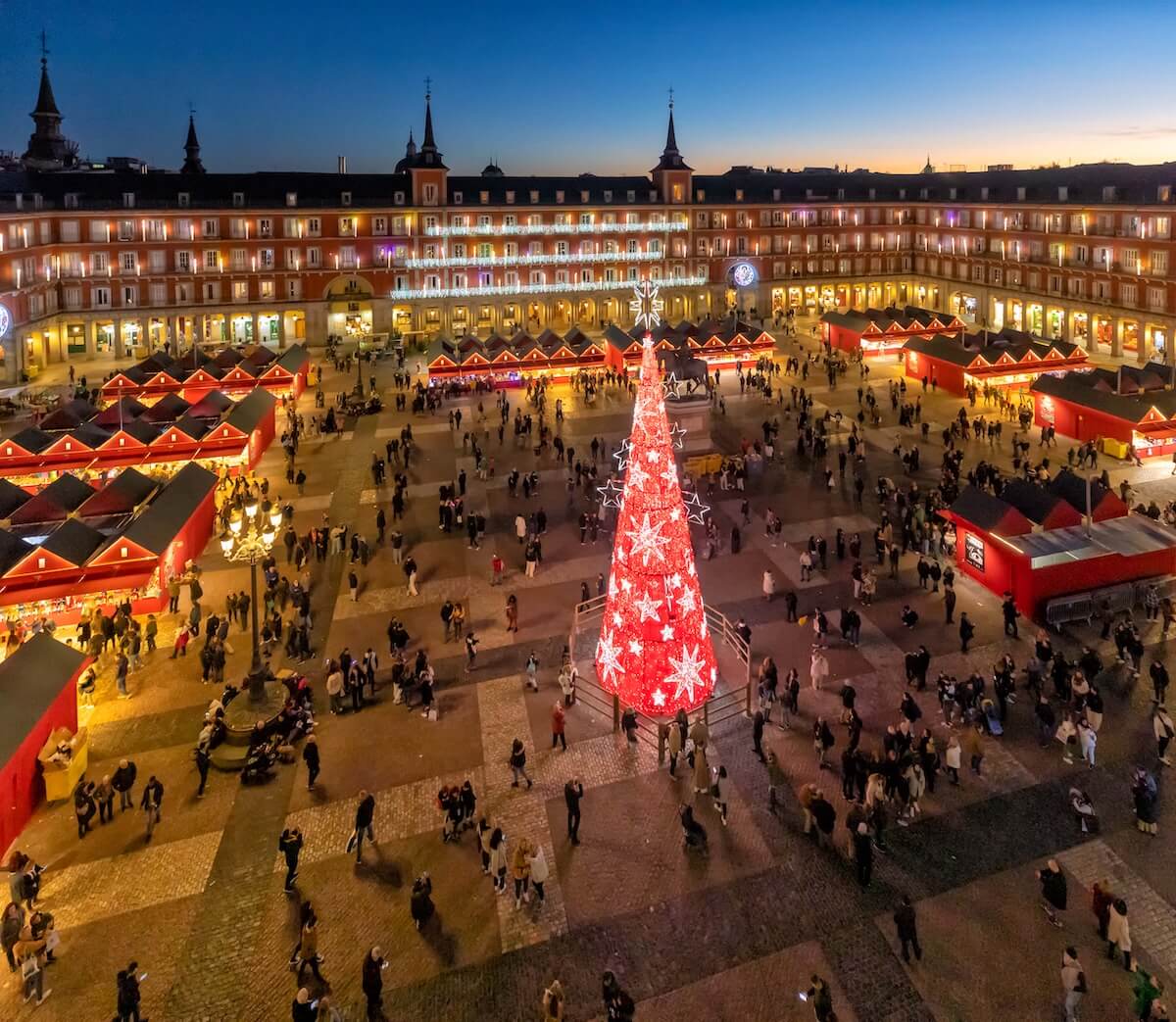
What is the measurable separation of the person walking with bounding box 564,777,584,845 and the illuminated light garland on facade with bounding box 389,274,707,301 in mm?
58083

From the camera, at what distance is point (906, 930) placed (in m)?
11.5

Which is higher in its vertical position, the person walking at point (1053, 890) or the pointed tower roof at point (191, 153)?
the pointed tower roof at point (191, 153)

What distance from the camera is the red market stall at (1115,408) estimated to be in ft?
107

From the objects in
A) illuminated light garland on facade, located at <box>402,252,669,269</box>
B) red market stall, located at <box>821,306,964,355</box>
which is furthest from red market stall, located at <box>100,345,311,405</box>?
red market stall, located at <box>821,306,964,355</box>

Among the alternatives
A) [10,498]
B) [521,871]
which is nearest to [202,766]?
[521,871]

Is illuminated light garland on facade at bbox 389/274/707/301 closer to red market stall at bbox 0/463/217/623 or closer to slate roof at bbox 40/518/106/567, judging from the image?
red market stall at bbox 0/463/217/623

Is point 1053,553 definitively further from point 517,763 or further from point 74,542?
point 74,542

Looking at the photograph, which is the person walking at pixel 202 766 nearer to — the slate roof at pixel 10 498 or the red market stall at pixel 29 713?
the red market stall at pixel 29 713

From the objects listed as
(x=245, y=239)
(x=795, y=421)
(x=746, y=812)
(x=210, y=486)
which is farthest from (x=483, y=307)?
(x=746, y=812)

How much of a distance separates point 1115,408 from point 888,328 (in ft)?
76.6

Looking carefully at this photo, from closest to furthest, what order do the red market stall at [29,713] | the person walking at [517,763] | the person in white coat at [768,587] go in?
1. the red market stall at [29,713]
2. the person walking at [517,763]
3. the person in white coat at [768,587]

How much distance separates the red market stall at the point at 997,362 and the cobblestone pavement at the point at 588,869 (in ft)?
88.1

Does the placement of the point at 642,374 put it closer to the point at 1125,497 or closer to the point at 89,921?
the point at 89,921

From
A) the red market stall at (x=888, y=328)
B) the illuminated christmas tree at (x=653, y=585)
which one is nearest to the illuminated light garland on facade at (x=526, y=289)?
the red market stall at (x=888, y=328)
